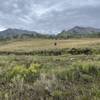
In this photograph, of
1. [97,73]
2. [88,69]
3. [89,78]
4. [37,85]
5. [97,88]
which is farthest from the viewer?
[88,69]

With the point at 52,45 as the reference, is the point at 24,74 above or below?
above

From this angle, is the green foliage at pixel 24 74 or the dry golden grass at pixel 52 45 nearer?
the green foliage at pixel 24 74

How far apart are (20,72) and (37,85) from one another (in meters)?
2.83

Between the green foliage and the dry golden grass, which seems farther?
the dry golden grass

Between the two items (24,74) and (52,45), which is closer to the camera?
(24,74)

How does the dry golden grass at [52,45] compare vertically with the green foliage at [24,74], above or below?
below

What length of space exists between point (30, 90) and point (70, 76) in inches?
91.8

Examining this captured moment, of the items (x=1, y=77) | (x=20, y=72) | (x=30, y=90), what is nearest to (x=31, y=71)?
(x=20, y=72)

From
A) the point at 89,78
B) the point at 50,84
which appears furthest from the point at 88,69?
the point at 50,84

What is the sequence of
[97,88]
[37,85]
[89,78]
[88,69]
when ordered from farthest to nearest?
[88,69] < [89,78] < [37,85] < [97,88]

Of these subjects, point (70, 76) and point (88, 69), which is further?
point (88, 69)

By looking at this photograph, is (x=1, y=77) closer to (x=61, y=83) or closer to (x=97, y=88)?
(x=61, y=83)

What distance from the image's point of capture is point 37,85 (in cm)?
823

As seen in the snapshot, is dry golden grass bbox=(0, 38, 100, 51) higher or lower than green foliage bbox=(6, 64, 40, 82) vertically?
lower
